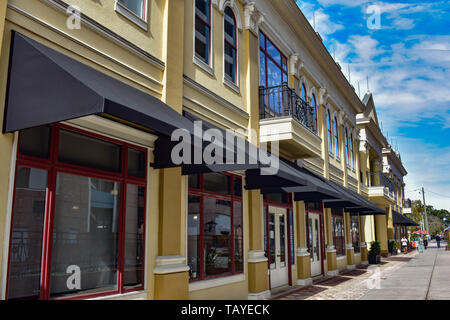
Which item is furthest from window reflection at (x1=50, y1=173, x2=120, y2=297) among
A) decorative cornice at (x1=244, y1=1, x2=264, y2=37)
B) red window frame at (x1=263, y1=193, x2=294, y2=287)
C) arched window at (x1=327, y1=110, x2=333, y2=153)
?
arched window at (x1=327, y1=110, x2=333, y2=153)

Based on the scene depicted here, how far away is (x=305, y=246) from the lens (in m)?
14.4

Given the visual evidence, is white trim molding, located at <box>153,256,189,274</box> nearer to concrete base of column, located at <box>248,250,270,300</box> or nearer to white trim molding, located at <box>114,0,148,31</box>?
concrete base of column, located at <box>248,250,270,300</box>

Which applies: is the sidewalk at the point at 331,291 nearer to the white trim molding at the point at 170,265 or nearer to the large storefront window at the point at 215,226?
the large storefront window at the point at 215,226

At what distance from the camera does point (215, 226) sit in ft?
30.5

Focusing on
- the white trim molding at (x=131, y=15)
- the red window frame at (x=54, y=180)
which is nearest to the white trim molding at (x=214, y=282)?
the red window frame at (x=54, y=180)

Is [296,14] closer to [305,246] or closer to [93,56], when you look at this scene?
[305,246]

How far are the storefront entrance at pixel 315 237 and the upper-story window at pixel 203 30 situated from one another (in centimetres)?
828

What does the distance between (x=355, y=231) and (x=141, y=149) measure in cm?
1860

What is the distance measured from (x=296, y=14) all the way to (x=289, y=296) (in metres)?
9.26

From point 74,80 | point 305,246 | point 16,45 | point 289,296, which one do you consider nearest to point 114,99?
point 74,80

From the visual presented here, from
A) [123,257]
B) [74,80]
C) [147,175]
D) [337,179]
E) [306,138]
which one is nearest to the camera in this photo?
[74,80]

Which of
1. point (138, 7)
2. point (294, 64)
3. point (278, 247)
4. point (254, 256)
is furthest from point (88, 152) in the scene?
point (294, 64)

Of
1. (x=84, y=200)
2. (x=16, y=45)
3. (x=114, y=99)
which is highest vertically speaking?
(x=16, y=45)

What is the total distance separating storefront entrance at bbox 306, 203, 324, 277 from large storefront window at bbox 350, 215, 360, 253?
18.8 ft
